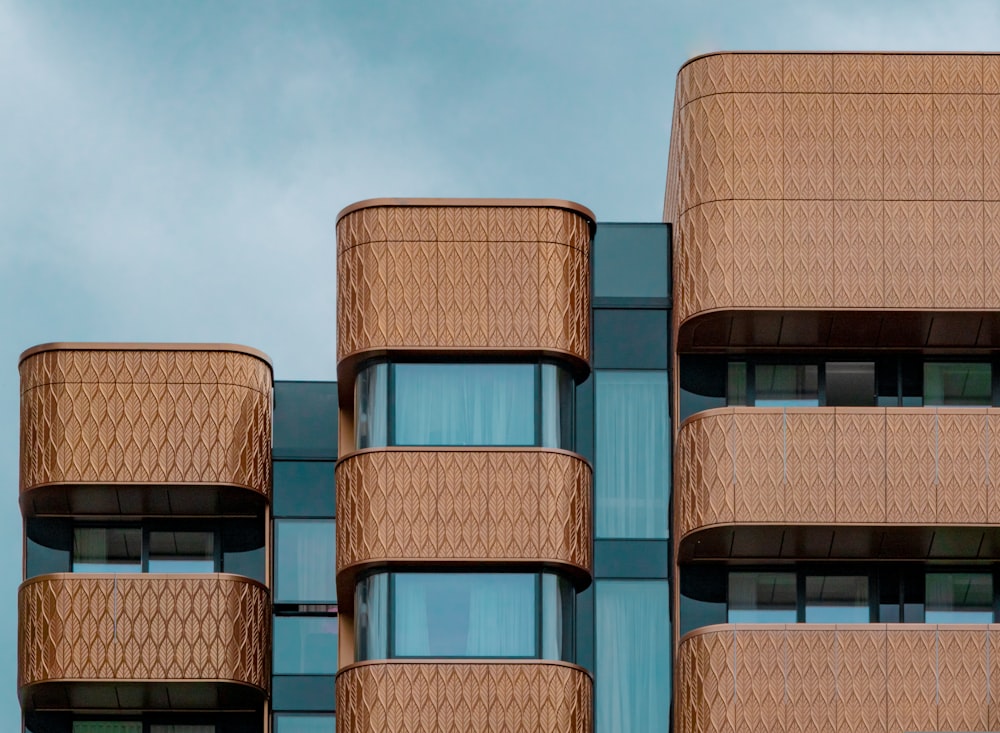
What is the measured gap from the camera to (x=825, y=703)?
37000 millimetres

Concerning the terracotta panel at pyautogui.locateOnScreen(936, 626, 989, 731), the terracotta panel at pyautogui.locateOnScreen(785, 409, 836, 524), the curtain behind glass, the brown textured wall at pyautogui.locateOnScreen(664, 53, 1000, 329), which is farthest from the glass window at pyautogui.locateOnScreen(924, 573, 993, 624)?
the curtain behind glass

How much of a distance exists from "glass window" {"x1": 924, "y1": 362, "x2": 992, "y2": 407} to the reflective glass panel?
24.2ft

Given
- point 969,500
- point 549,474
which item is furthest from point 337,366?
point 969,500

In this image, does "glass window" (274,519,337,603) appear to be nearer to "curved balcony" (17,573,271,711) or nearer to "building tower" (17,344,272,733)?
"building tower" (17,344,272,733)

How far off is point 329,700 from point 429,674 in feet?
14.1

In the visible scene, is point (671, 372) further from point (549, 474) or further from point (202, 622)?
point (202, 622)

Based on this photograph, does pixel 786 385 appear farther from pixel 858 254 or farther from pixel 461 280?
pixel 461 280

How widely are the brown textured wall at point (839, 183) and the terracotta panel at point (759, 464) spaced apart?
1.85 meters

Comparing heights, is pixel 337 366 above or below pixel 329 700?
above

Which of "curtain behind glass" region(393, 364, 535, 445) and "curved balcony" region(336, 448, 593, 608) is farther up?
"curtain behind glass" region(393, 364, 535, 445)

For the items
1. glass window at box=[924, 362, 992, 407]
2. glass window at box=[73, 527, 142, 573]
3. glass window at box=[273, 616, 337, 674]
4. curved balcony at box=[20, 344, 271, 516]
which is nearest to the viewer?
glass window at box=[924, 362, 992, 407]

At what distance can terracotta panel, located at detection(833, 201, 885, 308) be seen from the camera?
128 feet

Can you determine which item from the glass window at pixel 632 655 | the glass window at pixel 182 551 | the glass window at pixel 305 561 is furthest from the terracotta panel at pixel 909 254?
the glass window at pixel 182 551

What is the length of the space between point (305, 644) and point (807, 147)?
1168cm
